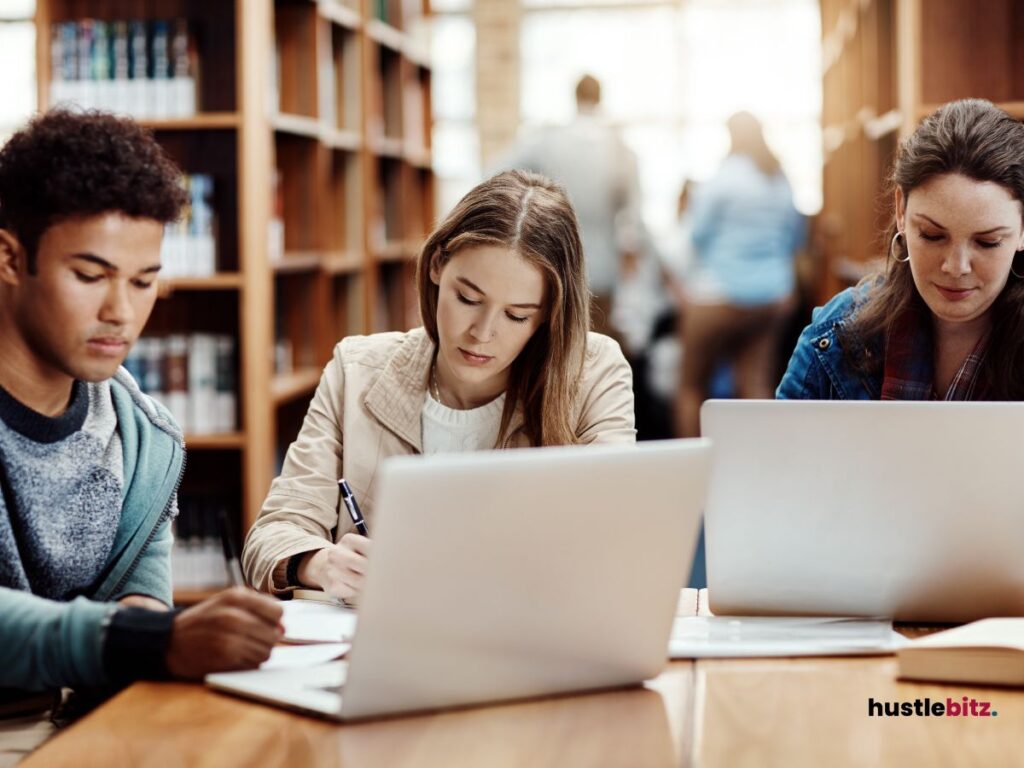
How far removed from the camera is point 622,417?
198cm

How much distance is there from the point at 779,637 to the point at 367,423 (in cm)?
74

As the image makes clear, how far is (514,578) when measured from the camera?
118 cm

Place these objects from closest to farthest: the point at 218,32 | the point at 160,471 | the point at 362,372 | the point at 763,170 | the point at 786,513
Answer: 1. the point at 786,513
2. the point at 160,471
3. the point at 362,372
4. the point at 218,32
5. the point at 763,170

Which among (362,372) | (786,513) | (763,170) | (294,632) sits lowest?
(294,632)

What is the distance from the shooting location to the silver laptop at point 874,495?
1408 mm

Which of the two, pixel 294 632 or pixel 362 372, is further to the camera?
pixel 362 372

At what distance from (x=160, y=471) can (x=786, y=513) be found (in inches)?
29.1

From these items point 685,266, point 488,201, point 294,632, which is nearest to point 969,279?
point 488,201

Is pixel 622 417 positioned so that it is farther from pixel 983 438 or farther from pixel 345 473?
pixel 983 438

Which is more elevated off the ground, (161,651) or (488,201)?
(488,201)

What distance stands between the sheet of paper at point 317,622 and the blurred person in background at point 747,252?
4.34m

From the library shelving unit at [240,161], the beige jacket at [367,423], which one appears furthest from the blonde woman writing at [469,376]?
the library shelving unit at [240,161]

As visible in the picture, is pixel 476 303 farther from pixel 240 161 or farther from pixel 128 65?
pixel 128 65

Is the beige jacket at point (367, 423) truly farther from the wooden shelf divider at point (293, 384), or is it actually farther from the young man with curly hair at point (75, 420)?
the wooden shelf divider at point (293, 384)
